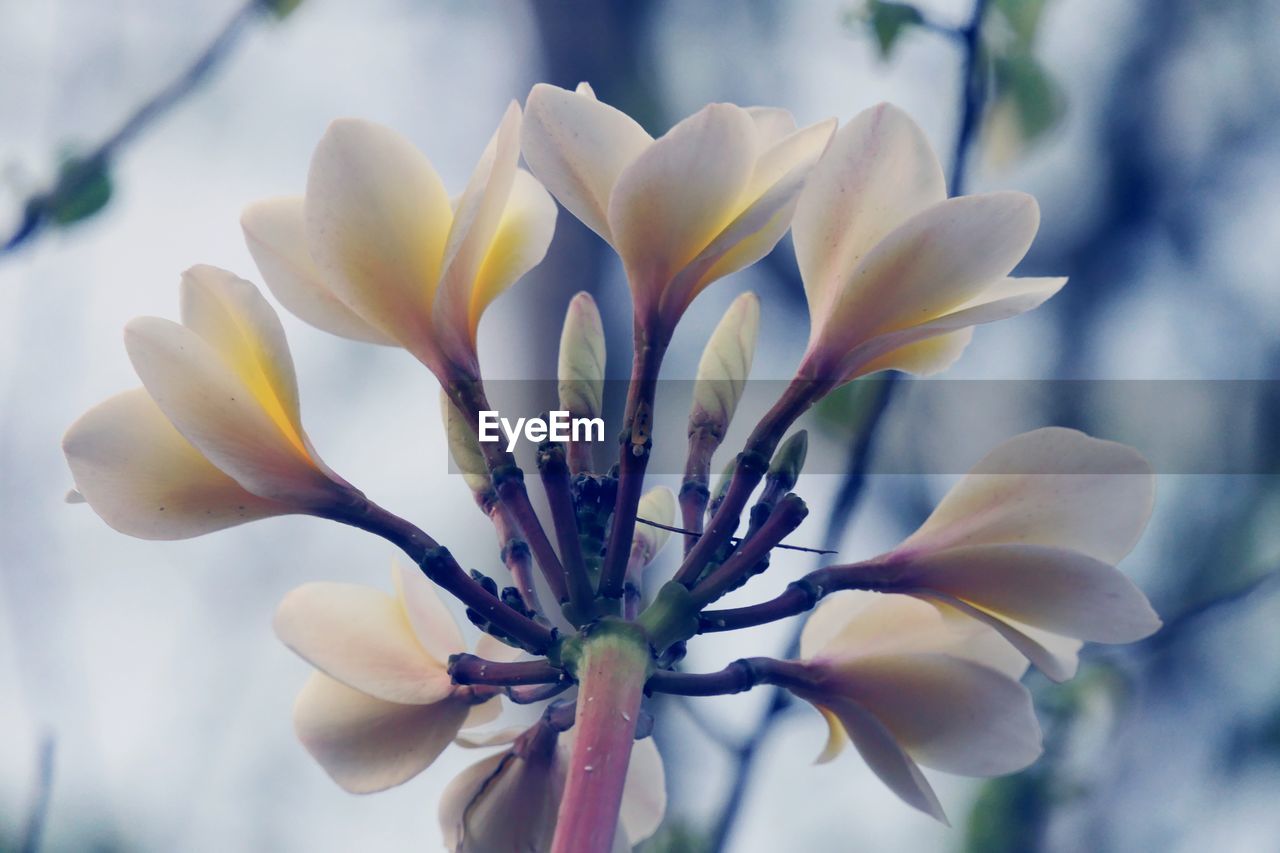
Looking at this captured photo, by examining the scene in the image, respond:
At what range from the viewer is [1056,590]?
655 mm

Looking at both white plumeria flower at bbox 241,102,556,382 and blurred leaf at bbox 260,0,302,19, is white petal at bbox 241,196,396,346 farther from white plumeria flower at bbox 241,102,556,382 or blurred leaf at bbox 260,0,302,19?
blurred leaf at bbox 260,0,302,19

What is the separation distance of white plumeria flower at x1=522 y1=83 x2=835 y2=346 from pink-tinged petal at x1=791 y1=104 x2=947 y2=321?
0.05 meters

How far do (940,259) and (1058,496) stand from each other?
0.15m

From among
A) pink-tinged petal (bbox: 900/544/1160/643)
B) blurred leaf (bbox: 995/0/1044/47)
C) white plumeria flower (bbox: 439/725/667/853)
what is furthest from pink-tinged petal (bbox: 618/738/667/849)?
blurred leaf (bbox: 995/0/1044/47)

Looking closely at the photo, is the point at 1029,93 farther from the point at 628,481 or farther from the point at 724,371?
the point at 628,481

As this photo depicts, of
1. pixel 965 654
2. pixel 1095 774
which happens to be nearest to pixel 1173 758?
pixel 1095 774

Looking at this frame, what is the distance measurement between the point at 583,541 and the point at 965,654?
24cm

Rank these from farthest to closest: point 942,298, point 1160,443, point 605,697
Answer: point 1160,443, point 942,298, point 605,697

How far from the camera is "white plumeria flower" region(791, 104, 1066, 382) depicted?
2.19 feet

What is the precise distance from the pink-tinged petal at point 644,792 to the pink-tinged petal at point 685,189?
36cm

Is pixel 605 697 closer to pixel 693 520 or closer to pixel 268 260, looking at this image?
pixel 693 520

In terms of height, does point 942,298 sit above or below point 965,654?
above

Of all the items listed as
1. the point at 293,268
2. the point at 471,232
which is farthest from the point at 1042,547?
the point at 293,268

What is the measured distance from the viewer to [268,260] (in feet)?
2.48
